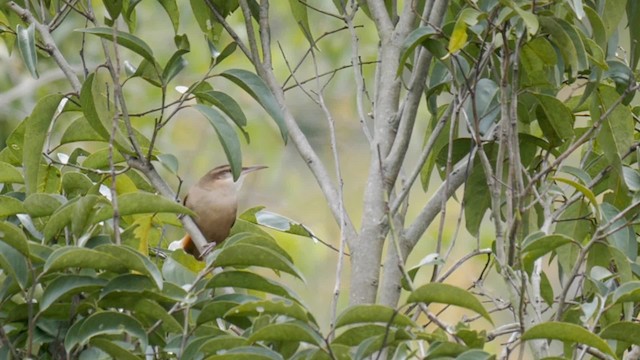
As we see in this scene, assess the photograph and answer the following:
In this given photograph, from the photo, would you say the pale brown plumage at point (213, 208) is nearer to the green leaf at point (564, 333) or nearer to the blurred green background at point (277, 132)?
the green leaf at point (564, 333)

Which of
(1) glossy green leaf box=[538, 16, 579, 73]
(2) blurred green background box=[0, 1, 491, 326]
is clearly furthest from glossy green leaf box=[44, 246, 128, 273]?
(2) blurred green background box=[0, 1, 491, 326]

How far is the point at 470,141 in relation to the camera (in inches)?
95.5

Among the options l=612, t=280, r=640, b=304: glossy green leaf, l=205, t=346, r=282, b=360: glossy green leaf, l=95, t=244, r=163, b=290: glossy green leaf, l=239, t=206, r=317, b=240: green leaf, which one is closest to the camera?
l=205, t=346, r=282, b=360: glossy green leaf

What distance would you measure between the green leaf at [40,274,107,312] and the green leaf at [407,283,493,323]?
0.50 m

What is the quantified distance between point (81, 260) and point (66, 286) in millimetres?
54

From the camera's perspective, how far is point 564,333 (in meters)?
1.60

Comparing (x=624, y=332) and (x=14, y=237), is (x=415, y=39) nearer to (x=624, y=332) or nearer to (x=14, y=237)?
(x=624, y=332)

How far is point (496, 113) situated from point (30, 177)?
39.6 inches

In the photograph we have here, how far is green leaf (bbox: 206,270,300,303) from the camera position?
1729 mm

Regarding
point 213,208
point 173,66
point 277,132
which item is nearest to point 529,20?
point 173,66

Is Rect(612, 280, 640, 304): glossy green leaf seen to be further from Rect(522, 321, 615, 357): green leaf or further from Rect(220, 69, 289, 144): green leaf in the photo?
Rect(220, 69, 289, 144): green leaf

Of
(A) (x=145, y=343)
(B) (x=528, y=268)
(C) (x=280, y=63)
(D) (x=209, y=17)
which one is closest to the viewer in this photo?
(A) (x=145, y=343)

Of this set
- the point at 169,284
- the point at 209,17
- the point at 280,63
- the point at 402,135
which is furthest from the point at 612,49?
the point at 280,63

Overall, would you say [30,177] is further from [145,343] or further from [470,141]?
[470,141]
